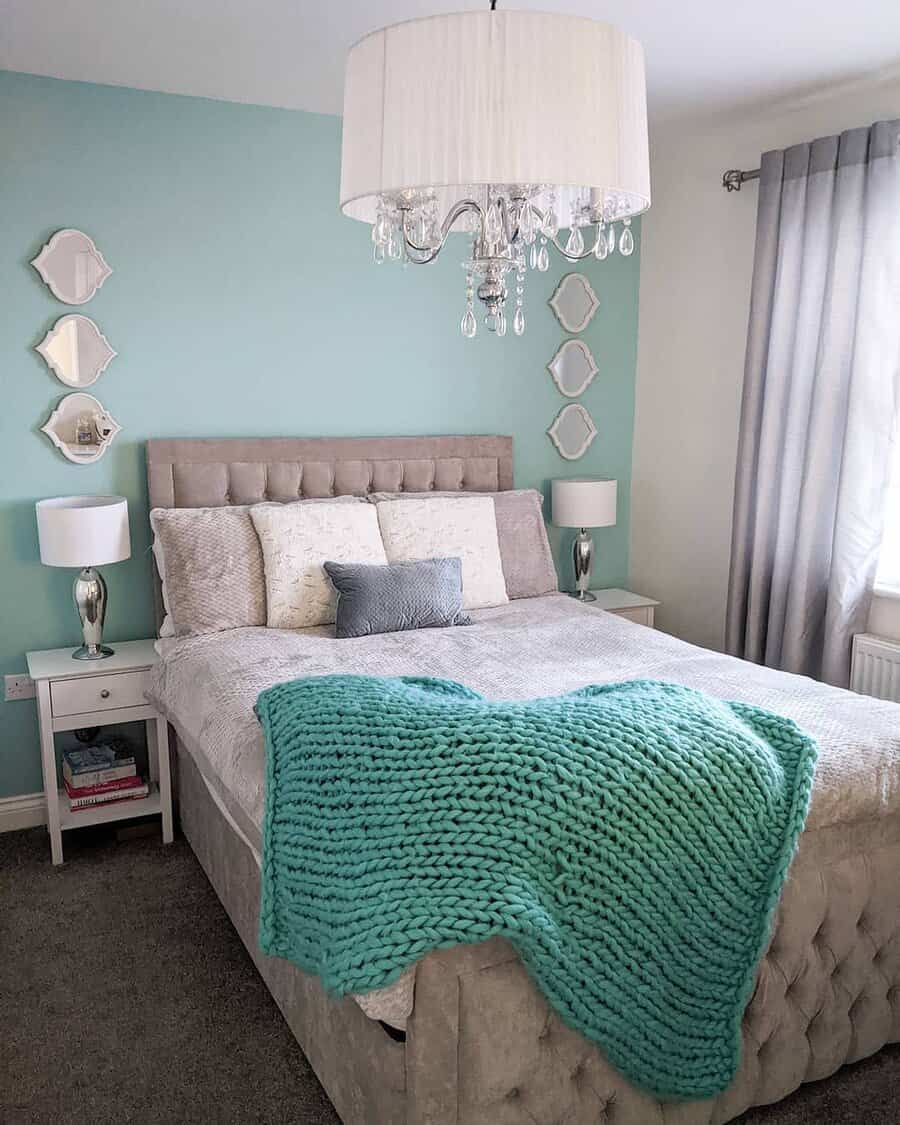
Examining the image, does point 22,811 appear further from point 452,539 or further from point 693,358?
point 693,358

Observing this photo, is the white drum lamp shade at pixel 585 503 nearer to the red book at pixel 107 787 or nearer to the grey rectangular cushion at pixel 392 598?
the grey rectangular cushion at pixel 392 598

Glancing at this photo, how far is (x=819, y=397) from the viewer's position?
3406 millimetres

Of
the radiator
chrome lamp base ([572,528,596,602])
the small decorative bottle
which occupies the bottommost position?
the radiator

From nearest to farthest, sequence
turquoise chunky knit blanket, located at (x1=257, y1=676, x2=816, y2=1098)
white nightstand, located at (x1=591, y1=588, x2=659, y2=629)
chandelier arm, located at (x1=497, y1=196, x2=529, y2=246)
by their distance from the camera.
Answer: turquoise chunky knit blanket, located at (x1=257, y1=676, x2=816, y2=1098) < chandelier arm, located at (x1=497, y1=196, x2=529, y2=246) < white nightstand, located at (x1=591, y1=588, x2=659, y2=629)

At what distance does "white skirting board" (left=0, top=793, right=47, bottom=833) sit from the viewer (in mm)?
3432

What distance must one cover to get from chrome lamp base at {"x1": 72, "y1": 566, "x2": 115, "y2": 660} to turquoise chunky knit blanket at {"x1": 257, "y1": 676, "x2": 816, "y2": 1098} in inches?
62.5

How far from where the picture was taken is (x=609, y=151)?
1801mm

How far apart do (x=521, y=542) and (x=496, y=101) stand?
225 centimetres

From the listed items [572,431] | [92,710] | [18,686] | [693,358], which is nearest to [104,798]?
[92,710]

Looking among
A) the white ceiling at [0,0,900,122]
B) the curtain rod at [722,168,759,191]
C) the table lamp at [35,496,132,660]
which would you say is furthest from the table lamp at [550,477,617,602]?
the table lamp at [35,496,132,660]

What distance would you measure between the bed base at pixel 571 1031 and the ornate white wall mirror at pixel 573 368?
2581 millimetres

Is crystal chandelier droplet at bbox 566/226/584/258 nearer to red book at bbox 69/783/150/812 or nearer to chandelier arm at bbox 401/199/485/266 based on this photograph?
chandelier arm at bbox 401/199/485/266

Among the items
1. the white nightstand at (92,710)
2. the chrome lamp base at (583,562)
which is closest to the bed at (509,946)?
the white nightstand at (92,710)

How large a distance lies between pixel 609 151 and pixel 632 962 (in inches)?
58.3
